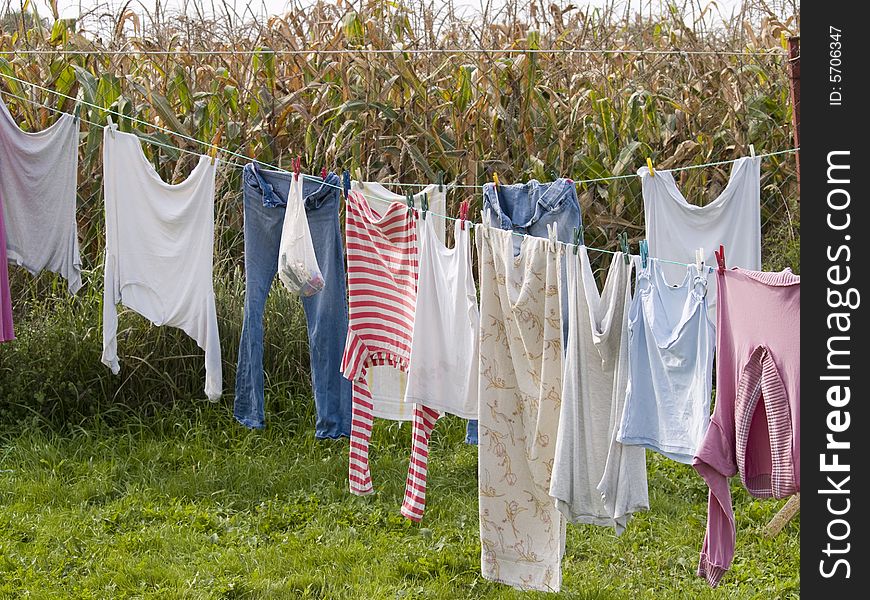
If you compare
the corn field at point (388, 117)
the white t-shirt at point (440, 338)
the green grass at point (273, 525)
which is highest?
the corn field at point (388, 117)

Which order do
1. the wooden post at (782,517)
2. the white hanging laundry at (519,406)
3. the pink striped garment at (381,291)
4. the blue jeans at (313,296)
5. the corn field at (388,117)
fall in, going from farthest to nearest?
the corn field at (388,117) → the wooden post at (782,517) → the blue jeans at (313,296) → the pink striped garment at (381,291) → the white hanging laundry at (519,406)

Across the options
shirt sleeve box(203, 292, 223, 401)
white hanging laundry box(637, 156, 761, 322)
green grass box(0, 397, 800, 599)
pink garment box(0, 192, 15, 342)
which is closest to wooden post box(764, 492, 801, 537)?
green grass box(0, 397, 800, 599)

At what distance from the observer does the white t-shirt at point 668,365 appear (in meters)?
2.77

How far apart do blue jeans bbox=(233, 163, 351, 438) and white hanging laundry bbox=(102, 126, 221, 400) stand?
148 mm

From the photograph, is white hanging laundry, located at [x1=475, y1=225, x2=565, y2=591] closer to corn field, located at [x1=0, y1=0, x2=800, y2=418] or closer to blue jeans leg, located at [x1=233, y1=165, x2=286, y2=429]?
blue jeans leg, located at [x1=233, y1=165, x2=286, y2=429]

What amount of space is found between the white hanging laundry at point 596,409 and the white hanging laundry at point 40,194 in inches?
85.0

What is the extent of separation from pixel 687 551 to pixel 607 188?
237cm

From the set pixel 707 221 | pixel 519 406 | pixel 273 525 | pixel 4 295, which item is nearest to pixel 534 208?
pixel 519 406

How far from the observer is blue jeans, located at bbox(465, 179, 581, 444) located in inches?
163

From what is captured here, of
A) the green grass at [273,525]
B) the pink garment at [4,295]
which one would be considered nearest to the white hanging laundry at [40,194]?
the pink garment at [4,295]

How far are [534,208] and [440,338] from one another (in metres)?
0.88

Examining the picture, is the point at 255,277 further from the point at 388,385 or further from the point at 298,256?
the point at 388,385

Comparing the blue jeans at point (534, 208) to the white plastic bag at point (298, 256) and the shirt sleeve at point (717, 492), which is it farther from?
the shirt sleeve at point (717, 492)
